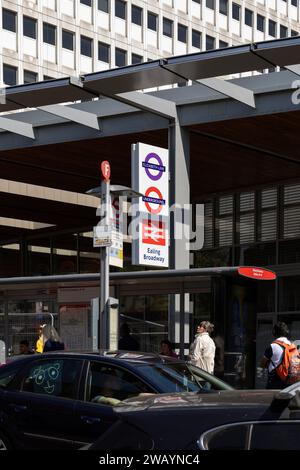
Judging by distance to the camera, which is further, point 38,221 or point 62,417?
point 38,221

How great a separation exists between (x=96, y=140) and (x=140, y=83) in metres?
4.33

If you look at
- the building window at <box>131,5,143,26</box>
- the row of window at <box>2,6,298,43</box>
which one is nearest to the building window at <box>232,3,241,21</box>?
the row of window at <box>2,6,298,43</box>

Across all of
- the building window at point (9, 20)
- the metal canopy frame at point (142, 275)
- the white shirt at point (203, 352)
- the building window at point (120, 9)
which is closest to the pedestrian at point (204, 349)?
the white shirt at point (203, 352)

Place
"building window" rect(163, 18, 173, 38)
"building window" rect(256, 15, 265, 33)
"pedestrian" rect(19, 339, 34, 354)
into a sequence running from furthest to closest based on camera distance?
"building window" rect(256, 15, 265, 33) < "building window" rect(163, 18, 173, 38) < "pedestrian" rect(19, 339, 34, 354)

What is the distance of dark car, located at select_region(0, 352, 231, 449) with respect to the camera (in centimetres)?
915

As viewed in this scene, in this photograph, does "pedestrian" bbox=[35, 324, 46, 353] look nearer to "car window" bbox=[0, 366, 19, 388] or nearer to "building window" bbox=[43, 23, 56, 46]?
"car window" bbox=[0, 366, 19, 388]

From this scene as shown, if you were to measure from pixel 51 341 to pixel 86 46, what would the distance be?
41321mm

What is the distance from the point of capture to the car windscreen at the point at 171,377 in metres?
9.41

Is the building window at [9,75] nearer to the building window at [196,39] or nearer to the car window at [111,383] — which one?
the building window at [196,39]

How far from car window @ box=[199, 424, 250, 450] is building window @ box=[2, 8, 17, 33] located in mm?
48384

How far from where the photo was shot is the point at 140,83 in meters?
17.5

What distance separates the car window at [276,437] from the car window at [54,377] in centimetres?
528
